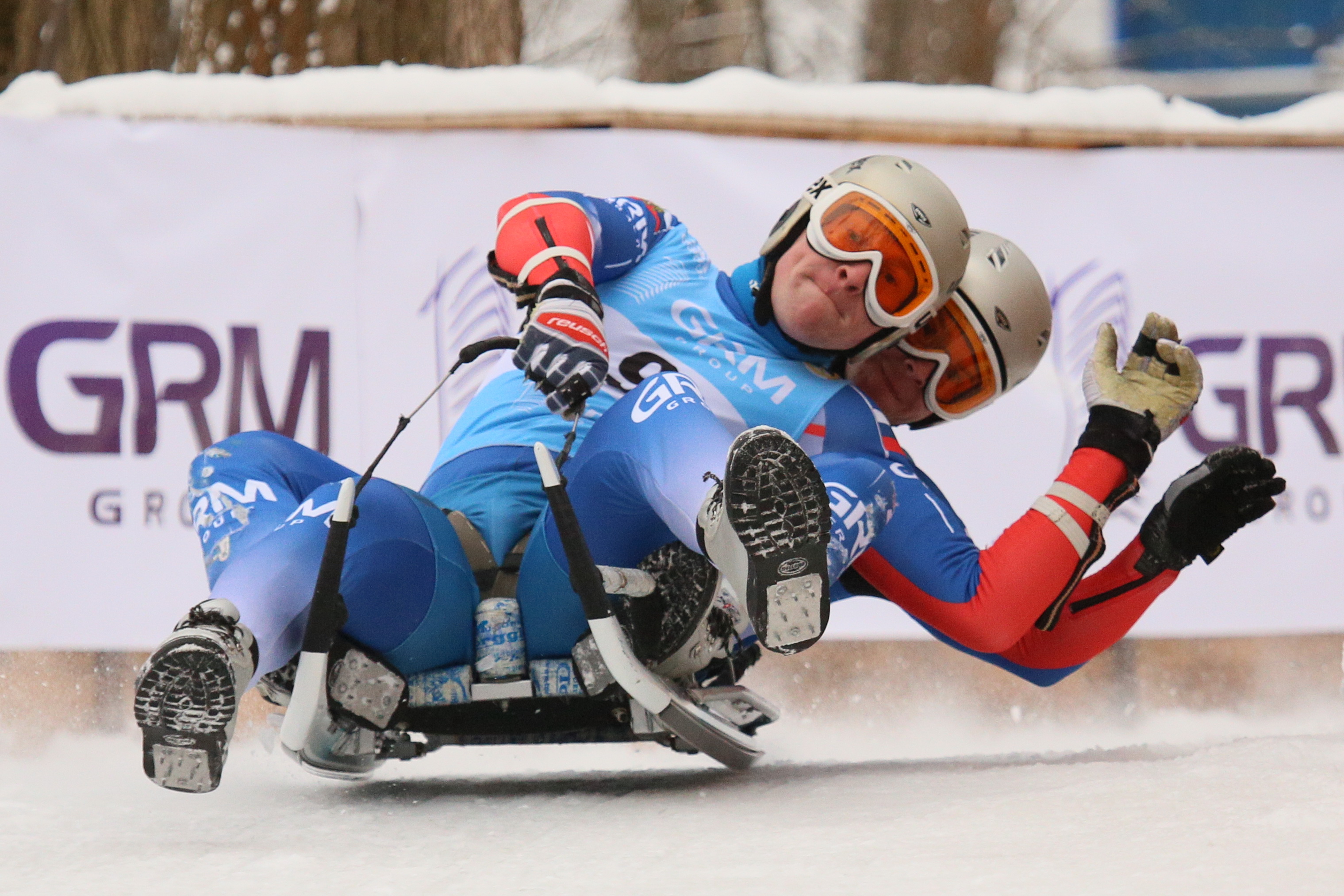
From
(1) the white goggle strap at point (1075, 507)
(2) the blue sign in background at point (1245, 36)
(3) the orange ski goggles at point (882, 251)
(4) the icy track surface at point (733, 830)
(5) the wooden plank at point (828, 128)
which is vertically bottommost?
(4) the icy track surface at point (733, 830)

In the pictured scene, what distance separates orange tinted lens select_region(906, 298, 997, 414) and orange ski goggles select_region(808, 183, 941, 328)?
201 mm

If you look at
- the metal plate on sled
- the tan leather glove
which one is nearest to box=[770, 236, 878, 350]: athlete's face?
the tan leather glove

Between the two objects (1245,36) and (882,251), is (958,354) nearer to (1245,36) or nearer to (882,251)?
(882,251)

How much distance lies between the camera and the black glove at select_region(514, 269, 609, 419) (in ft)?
7.55

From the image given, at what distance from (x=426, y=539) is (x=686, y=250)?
921 mm

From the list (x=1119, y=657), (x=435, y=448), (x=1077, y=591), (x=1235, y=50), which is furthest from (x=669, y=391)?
(x=1235, y=50)

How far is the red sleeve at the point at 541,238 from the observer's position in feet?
8.27

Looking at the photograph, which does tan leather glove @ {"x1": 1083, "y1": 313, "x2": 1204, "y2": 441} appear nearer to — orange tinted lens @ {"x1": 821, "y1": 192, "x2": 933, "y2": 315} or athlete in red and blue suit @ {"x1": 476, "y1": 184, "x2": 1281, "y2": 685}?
athlete in red and blue suit @ {"x1": 476, "y1": 184, "x2": 1281, "y2": 685}

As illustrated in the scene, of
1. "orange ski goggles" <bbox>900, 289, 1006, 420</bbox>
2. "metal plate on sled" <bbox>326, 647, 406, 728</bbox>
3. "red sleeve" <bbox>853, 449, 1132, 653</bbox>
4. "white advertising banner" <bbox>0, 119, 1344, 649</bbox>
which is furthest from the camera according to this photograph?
"white advertising banner" <bbox>0, 119, 1344, 649</bbox>

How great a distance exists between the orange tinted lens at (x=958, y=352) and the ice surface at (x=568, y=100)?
143 cm

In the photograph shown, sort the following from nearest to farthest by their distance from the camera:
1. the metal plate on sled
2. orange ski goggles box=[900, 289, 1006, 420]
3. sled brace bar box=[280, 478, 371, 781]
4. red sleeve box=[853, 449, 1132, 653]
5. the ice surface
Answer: sled brace bar box=[280, 478, 371, 781]
the metal plate on sled
red sleeve box=[853, 449, 1132, 653]
orange ski goggles box=[900, 289, 1006, 420]
the ice surface

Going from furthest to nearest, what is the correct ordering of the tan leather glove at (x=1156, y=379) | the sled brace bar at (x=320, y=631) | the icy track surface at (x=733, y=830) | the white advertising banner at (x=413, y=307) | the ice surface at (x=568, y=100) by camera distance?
the ice surface at (x=568, y=100) < the white advertising banner at (x=413, y=307) < the tan leather glove at (x=1156, y=379) < the sled brace bar at (x=320, y=631) < the icy track surface at (x=733, y=830)

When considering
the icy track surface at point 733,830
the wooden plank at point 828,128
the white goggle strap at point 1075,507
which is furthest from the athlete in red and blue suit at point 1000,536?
the wooden plank at point 828,128

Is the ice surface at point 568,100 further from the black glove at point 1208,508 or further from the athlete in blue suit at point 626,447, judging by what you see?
the black glove at point 1208,508
